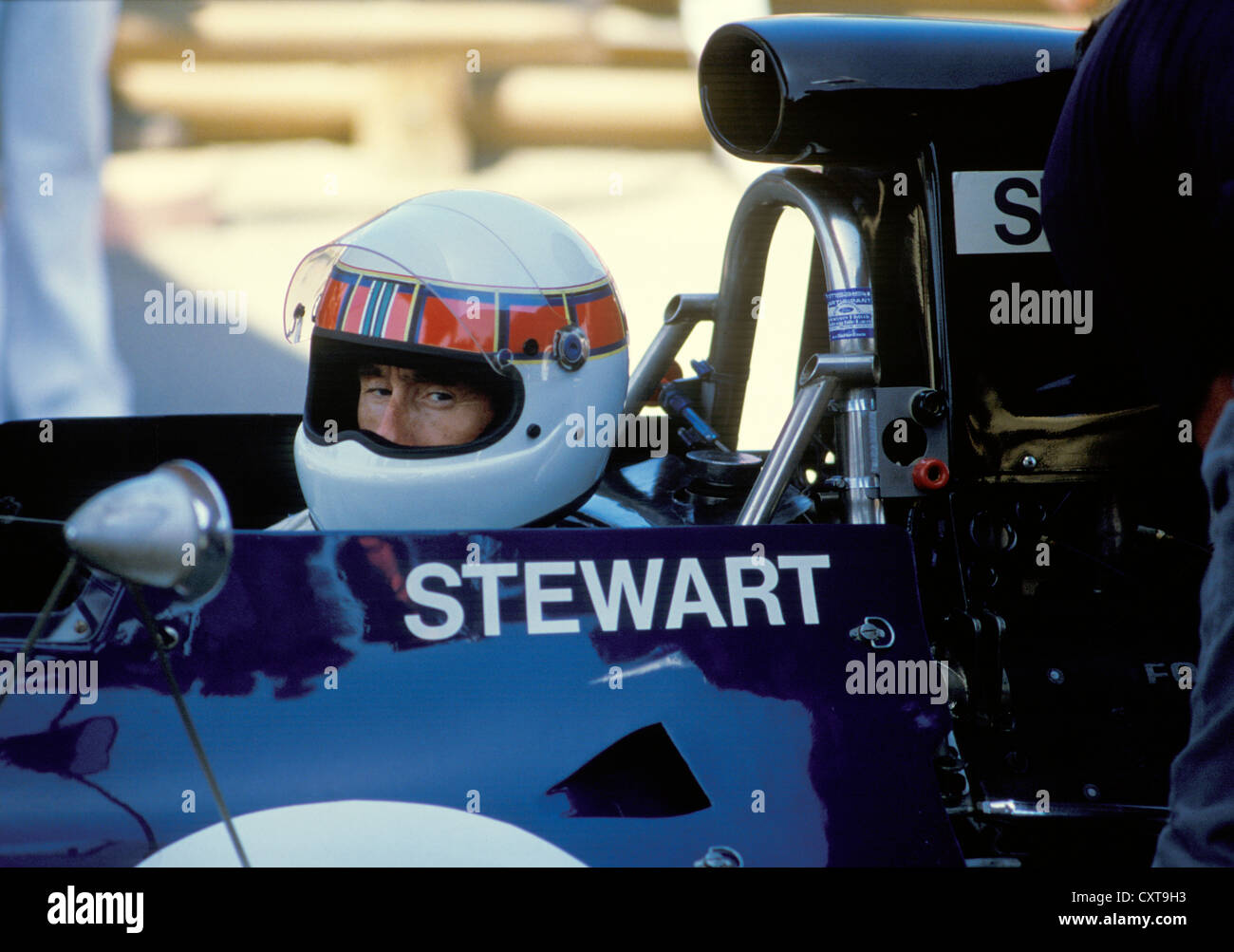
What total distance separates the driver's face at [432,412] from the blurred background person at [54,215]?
3143 mm

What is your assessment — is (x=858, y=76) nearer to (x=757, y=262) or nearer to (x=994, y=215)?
(x=994, y=215)

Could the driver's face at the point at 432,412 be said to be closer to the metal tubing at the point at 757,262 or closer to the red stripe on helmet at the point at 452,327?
the red stripe on helmet at the point at 452,327

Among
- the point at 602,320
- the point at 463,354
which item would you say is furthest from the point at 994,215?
the point at 463,354

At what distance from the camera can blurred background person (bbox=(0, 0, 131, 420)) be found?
14.1 feet

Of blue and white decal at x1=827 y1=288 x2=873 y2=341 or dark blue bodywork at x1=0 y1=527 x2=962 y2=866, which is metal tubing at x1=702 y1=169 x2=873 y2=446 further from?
dark blue bodywork at x1=0 y1=527 x2=962 y2=866

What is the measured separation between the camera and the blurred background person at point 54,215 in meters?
4.31

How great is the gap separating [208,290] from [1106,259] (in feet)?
12.0

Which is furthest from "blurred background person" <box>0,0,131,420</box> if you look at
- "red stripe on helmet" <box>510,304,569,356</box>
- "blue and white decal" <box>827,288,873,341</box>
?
"blue and white decal" <box>827,288,873,341</box>

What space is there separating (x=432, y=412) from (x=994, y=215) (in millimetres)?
891

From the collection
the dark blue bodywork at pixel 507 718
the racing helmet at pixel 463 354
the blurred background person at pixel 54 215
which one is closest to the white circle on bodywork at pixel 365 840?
the dark blue bodywork at pixel 507 718

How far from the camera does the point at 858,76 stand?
1.61m

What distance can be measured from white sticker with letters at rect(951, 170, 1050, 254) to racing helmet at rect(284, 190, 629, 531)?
558 millimetres
